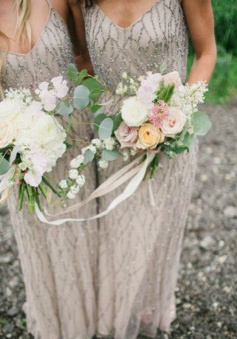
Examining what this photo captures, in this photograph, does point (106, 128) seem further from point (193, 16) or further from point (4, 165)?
point (193, 16)

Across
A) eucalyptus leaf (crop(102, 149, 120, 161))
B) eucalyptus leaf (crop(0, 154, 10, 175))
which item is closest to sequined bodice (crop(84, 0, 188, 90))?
eucalyptus leaf (crop(102, 149, 120, 161))

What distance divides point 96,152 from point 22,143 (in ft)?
1.07

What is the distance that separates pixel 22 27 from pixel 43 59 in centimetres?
14

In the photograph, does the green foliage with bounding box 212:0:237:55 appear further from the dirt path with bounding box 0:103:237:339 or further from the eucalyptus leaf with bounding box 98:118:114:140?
the eucalyptus leaf with bounding box 98:118:114:140

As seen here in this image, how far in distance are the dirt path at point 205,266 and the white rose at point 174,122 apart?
1.57 meters

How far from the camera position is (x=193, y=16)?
201 cm

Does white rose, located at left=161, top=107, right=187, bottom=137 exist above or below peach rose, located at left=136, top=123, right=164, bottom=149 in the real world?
above

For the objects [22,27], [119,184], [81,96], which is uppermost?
[22,27]

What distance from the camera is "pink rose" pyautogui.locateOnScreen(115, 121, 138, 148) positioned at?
1.81 metres

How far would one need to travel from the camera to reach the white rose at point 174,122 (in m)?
1.74

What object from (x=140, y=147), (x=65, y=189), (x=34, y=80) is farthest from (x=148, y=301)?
(x=34, y=80)

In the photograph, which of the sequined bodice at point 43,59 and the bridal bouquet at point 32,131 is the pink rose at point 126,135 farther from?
the sequined bodice at point 43,59

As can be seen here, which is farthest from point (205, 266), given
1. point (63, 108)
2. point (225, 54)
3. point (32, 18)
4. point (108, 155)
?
point (225, 54)

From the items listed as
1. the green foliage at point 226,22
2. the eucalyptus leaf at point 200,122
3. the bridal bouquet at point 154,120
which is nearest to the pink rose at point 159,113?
the bridal bouquet at point 154,120
